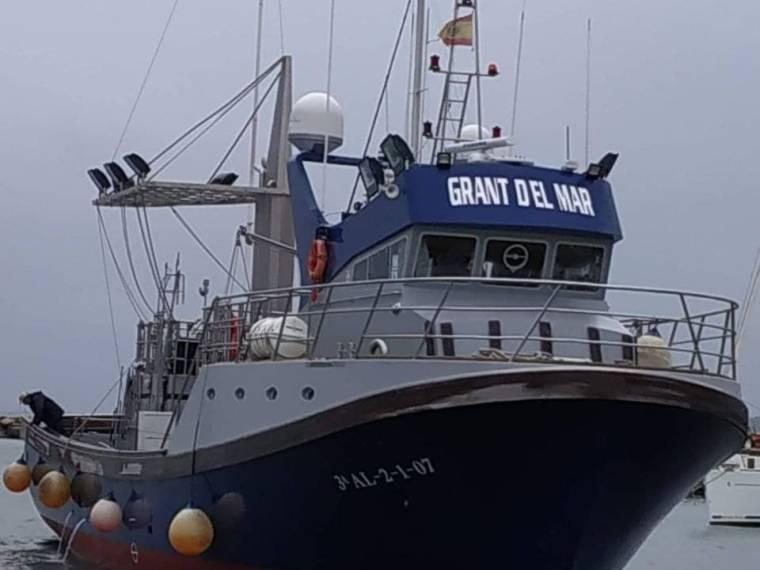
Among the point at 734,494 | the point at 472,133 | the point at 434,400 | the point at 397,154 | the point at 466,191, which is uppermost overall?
the point at 472,133

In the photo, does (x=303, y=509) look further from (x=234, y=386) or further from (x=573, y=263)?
(x=573, y=263)

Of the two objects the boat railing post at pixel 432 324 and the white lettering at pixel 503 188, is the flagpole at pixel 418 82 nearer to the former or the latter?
the white lettering at pixel 503 188

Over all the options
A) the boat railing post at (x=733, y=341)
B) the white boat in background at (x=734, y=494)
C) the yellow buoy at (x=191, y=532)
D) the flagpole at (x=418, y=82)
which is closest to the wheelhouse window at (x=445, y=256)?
the flagpole at (x=418, y=82)

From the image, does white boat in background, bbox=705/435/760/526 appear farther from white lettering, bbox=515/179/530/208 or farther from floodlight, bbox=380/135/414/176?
floodlight, bbox=380/135/414/176

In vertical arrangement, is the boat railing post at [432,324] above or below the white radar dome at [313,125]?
below

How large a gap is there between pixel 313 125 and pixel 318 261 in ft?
9.66

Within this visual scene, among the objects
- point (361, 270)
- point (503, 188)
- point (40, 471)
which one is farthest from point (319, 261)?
point (40, 471)

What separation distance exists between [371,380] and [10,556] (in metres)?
15.0

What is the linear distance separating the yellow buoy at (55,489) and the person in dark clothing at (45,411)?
12.8 feet

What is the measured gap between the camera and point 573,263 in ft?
50.2

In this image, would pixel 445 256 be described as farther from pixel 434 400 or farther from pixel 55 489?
pixel 55 489

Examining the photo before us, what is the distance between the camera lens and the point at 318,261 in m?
17.1

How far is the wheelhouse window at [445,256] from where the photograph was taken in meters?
14.9

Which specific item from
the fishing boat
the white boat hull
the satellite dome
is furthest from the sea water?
the satellite dome
